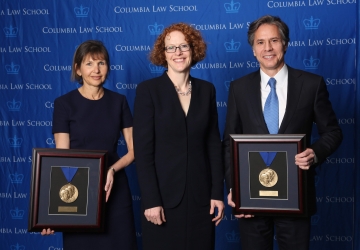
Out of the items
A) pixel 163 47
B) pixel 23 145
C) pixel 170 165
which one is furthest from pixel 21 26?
pixel 170 165

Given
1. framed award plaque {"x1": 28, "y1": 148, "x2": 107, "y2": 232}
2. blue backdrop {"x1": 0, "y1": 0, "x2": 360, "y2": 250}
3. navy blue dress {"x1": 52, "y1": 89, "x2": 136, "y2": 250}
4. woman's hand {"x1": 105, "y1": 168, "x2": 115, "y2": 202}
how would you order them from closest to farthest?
framed award plaque {"x1": 28, "y1": 148, "x2": 107, "y2": 232} → woman's hand {"x1": 105, "y1": 168, "x2": 115, "y2": 202} → navy blue dress {"x1": 52, "y1": 89, "x2": 136, "y2": 250} → blue backdrop {"x1": 0, "y1": 0, "x2": 360, "y2": 250}

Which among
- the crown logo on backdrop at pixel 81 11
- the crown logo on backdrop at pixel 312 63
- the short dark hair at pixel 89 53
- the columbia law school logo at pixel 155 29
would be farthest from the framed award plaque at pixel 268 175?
the crown logo on backdrop at pixel 81 11

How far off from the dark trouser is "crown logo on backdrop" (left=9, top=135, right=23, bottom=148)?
2503mm

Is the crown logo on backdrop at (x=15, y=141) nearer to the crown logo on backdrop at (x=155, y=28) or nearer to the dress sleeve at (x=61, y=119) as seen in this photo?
the crown logo on backdrop at (x=155, y=28)

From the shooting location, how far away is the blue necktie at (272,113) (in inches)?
101

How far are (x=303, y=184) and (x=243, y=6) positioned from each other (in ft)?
7.15

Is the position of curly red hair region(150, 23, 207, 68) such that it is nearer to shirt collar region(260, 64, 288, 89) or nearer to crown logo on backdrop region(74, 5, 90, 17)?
shirt collar region(260, 64, 288, 89)

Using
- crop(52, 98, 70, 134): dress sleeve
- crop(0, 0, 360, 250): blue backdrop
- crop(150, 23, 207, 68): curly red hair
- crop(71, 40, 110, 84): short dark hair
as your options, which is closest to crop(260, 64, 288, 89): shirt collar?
crop(150, 23, 207, 68): curly red hair

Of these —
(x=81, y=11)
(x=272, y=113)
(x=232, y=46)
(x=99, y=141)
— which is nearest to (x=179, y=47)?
(x=272, y=113)

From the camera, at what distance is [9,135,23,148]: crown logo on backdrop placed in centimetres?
448

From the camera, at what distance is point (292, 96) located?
2572 millimetres

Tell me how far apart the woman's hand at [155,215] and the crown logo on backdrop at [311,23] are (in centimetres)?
229

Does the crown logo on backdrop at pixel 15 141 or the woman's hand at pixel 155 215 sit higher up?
the crown logo on backdrop at pixel 15 141

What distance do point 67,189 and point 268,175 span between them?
0.95 meters
